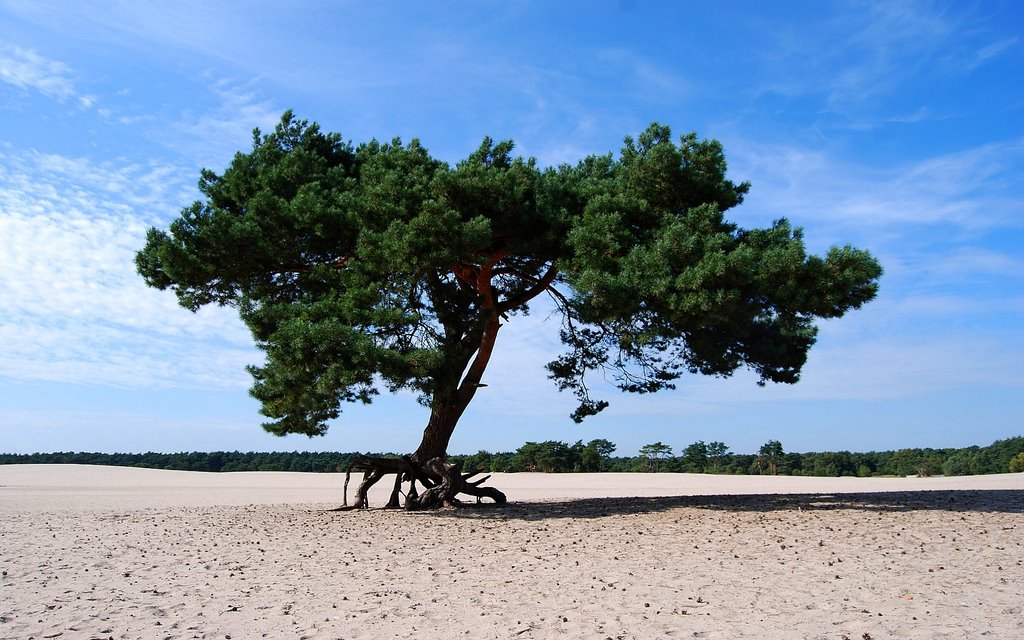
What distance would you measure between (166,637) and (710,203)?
41.7 ft

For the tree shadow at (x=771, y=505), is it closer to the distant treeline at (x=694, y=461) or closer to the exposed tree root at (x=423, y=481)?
the exposed tree root at (x=423, y=481)

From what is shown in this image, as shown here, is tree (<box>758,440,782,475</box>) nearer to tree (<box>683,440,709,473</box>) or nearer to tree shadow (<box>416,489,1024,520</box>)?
tree (<box>683,440,709,473</box>)

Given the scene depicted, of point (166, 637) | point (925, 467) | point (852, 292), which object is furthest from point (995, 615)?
point (925, 467)

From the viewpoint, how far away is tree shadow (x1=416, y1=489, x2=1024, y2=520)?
14070 millimetres

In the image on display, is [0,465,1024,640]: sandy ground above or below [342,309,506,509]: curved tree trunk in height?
below

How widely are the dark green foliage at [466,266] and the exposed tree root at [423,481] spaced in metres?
0.58

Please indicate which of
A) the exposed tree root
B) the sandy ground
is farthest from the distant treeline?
the sandy ground

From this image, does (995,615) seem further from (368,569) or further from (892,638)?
(368,569)

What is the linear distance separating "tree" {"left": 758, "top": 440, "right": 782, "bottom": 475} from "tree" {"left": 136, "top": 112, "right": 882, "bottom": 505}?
37.3m

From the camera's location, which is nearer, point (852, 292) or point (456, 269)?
point (852, 292)

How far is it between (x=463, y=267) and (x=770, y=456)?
4401 cm

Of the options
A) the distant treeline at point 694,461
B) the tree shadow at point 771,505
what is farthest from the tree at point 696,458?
the tree shadow at point 771,505

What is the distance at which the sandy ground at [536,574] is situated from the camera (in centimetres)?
636

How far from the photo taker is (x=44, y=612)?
6.87 meters
